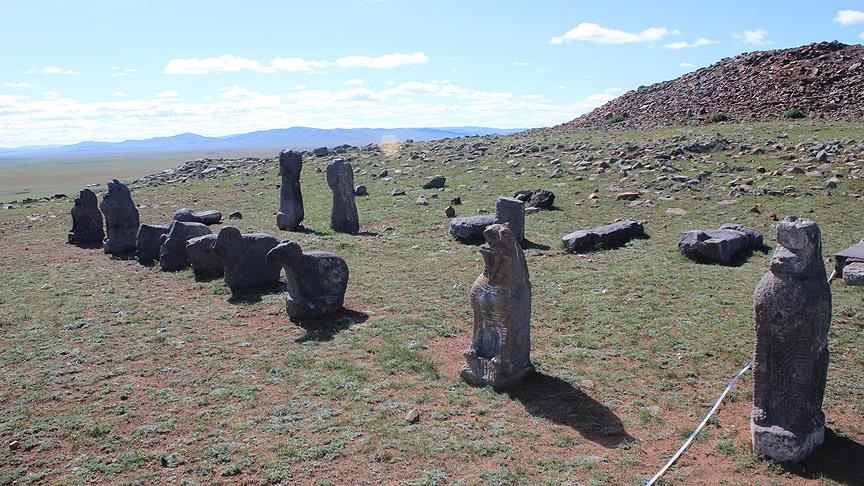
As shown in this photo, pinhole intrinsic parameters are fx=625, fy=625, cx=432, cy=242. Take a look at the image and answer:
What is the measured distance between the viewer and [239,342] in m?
12.6

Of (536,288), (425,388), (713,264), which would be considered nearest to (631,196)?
(713,264)

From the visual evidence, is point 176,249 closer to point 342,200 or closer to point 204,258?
point 204,258

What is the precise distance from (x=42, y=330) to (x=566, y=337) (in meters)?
11.2

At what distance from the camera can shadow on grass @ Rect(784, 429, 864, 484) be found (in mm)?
7340

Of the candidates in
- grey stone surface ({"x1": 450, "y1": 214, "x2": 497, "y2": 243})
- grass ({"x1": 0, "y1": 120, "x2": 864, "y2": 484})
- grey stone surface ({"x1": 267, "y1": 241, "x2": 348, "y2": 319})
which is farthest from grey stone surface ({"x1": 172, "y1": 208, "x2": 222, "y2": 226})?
grey stone surface ({"x1": 267, "y1": 241, "x2": 348, "y2": 319})

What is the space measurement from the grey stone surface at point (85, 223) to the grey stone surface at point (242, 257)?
1033 centimetres

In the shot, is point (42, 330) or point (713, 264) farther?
point (713, 264)

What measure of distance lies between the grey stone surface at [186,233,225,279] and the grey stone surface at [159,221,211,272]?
989 mm

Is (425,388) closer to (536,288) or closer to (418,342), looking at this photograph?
(418,342)

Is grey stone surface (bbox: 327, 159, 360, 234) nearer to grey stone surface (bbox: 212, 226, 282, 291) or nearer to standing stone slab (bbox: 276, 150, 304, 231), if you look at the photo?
standing stone slab (bbox: 276, 150, 304, 231)

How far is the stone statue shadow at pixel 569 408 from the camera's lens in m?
8.59

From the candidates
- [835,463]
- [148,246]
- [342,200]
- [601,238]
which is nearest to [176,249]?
[148,246]

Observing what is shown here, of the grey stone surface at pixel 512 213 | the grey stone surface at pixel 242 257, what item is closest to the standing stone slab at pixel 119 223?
the grey stone surface at pixel 242 257

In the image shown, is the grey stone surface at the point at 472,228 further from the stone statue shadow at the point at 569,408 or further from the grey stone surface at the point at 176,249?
the stone statue shadow at the point at 569,408
